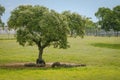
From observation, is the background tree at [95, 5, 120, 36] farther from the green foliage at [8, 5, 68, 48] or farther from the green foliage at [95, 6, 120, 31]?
the green foliage at [8, 5, 68, 48]

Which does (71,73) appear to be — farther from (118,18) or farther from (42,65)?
(118,18)

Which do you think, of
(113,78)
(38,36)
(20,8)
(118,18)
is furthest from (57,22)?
(118,18)

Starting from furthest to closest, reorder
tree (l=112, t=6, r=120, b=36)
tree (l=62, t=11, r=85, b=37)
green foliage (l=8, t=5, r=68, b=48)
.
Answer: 1. tree (l=112, t=6, r=120, b=36)
2. tree (l=62, t=11, r=85, b=37)
3. green foliage (l=8, t=5, r=68, b=48)

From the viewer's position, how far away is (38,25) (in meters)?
34.0

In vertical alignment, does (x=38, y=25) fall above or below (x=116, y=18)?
below

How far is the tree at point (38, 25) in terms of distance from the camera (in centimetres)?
3381

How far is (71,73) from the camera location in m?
29.5

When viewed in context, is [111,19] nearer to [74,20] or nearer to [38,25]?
[74,20]

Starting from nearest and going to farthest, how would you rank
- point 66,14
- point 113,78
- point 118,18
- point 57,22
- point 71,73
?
1. point 113,78
2. point 71,73
3. point 57,22
4. point 66,14
5. point 118,18

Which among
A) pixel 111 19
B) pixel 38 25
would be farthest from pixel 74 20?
pixel 111 19

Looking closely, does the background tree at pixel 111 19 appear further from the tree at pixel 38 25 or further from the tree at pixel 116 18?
the tree at pixel 38 25

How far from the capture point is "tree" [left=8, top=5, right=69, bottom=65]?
111ft

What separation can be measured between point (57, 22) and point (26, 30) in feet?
11.0

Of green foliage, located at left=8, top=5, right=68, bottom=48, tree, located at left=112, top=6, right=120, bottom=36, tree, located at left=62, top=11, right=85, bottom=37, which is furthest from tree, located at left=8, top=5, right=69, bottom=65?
tree, located at left=112, top=6, right=120, bottom=36
